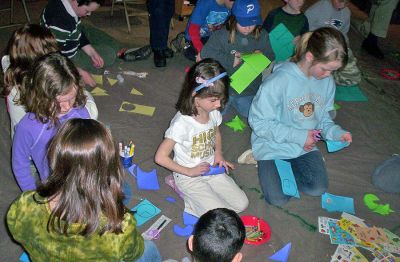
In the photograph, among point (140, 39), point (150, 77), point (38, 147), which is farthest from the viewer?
point (140, 39)

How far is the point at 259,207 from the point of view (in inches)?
98.0

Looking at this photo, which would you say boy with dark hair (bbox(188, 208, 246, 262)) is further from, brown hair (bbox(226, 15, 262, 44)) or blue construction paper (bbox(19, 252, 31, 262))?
brown hair (bbox(226, 15, 262, 44))

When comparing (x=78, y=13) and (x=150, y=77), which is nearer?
(x=78, y=13)

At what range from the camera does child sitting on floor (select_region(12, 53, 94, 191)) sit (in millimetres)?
1735

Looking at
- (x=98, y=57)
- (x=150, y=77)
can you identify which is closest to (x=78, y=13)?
(x=98, y=57)

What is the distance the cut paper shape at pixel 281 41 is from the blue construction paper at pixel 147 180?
175 centimetres

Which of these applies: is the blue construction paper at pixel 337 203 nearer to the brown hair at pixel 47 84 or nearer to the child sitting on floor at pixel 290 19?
the child sitting on floor at pixel 290 19

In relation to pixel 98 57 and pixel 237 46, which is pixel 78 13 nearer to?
pixel 98 57

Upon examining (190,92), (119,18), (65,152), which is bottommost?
(119,18)

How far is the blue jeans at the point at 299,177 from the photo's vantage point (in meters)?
2.50

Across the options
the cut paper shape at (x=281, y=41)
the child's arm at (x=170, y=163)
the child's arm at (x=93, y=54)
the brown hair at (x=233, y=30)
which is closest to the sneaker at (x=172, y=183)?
the child's arm at (x=170, y=163)

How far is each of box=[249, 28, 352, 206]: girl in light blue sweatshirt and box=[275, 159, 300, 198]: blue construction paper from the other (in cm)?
3

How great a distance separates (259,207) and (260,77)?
Result: 1396 millimetres

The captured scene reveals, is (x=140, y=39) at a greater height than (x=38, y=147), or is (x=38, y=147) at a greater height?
(x=38, y=147)
